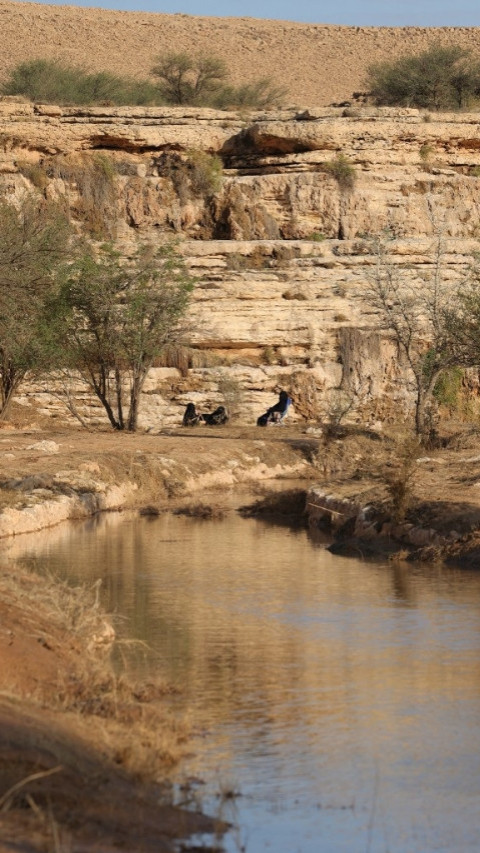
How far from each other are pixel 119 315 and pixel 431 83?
2727 centimetres

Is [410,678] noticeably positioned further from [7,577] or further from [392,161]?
[392,161]

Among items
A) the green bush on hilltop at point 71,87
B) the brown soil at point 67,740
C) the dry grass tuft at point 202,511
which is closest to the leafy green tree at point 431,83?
the green bush on hilltop at point 71,87

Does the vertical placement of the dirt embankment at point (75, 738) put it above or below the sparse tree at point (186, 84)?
below

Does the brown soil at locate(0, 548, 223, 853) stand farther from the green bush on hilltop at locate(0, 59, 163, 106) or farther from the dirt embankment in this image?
the green bush on hilltop at locate(0, 59, 163, 106)

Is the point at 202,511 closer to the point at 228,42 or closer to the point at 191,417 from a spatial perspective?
the point at 191,417

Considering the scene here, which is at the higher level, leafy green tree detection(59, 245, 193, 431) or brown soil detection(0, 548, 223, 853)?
leafy green tree detection(59, 245, 193, 431)

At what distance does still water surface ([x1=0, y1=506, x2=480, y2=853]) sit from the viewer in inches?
291

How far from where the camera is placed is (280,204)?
123 ft

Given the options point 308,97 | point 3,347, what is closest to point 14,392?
point 3,347

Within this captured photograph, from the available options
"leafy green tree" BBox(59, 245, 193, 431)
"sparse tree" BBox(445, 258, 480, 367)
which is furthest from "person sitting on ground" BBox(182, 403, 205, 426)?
"sparse tree" BBox(445, 258, 480, 367)

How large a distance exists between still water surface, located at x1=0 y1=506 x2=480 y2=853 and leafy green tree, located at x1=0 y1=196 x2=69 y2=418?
26.4ft

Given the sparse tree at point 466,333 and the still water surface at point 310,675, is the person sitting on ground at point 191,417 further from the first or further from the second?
the still water surface at point 310,675

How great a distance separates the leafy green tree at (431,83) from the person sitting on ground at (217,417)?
952 inches

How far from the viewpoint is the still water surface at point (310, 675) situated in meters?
7.40
